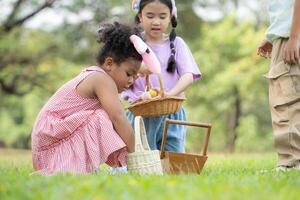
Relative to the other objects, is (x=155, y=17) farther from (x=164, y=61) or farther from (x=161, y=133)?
(x=161, y=133)

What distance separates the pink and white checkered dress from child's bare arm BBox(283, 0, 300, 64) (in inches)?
51.8

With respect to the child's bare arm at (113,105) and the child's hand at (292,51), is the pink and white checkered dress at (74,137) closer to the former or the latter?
the child's bare arm at (113,105)

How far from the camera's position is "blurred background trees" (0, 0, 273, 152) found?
13.8 metres

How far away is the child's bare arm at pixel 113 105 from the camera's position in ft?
12.9

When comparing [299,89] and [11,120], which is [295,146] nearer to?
[299,89]

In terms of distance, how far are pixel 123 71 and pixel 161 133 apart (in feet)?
3.75

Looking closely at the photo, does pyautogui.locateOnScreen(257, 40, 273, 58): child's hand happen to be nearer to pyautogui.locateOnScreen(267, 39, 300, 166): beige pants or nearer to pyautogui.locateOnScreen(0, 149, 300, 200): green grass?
pyautogui.locateOnScreen(267, 39, 300, 166): beige pants

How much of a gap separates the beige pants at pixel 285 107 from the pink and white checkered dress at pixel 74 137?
3.85 ft

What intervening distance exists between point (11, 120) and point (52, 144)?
18.1m

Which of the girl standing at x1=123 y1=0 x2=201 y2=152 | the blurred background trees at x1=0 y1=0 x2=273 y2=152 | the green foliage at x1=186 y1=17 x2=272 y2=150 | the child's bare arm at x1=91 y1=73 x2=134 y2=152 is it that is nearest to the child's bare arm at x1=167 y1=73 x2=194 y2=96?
the girl standing at x1=123 y1=0 x2=201 y2=152

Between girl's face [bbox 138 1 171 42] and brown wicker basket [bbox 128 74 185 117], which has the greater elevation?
girl's face [bbox 138 1 171 42]

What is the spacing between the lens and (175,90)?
15.7ft

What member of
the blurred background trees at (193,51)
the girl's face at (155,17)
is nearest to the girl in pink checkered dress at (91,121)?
the girl's face at (155,17)

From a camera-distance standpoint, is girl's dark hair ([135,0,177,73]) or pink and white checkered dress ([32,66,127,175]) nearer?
pink and white checkered dress ([32,66,127,175])
